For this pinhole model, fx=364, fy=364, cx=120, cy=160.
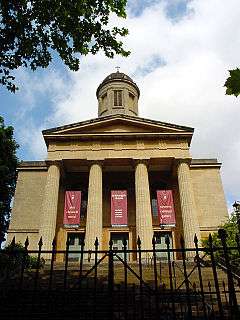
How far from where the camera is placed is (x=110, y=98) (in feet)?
125

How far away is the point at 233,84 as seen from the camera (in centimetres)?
331

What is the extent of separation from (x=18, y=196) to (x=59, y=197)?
145 inches

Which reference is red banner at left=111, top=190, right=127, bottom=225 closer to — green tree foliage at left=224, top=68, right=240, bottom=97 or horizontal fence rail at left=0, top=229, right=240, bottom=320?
horizontal fence rail at left=0, top=229, right=240, bottom=320

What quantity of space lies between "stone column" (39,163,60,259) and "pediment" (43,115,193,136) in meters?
3.28

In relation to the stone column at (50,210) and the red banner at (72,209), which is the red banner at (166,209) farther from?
the stone column at (50,210)

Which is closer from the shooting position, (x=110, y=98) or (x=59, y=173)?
(x=59, y=173)

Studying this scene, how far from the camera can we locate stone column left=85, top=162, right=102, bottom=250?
24562 mm

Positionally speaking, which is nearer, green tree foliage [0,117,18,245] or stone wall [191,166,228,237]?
stone wall [191,166,228,237]

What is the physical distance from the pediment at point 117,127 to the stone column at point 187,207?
10.8 ft

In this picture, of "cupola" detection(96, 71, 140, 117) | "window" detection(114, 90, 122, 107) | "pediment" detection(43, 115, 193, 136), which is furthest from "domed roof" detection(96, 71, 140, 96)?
"pediment" detection(43, 115, 193, 136)

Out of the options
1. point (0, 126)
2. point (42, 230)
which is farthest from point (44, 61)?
point (0, 126)

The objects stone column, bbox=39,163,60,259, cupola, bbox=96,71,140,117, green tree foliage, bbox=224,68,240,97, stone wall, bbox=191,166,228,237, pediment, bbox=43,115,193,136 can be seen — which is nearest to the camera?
green tree foliage, bbox=224,68,240,97

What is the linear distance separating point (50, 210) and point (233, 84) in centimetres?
2373

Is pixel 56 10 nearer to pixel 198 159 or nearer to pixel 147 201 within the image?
pixel 147 201
